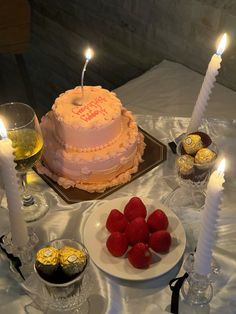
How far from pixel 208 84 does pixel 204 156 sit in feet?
0.78

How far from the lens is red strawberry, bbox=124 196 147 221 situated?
3.53 ft

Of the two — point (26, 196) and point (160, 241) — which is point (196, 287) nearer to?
point (160, 241)

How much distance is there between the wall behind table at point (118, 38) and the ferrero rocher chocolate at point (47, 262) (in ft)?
4.25

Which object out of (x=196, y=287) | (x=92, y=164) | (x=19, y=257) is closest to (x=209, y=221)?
(x=196, y=287)

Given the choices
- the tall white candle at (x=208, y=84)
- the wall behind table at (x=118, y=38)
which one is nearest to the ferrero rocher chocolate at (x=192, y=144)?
the tall white candle at (x=208, y=84)

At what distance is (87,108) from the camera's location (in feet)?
4.33

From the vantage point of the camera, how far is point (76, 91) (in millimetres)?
1402

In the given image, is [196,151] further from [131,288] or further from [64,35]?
[64,35]

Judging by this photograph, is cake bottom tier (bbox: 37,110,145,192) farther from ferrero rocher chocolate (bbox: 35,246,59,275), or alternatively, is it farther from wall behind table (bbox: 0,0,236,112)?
wall behind table (bbox: 0,0,236,112)

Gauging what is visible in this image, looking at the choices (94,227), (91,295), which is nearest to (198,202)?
(94,227)

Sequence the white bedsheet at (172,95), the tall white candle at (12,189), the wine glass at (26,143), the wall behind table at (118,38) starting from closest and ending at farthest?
the tall white candle at (12,189) < the wine glass at (26,143) < the white bedsheet at (172,95) < the wall behind table at (118,38)

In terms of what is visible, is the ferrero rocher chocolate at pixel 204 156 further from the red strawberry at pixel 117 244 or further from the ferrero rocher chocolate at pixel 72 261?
the ferrero rocher chocolate at pixel 72 261

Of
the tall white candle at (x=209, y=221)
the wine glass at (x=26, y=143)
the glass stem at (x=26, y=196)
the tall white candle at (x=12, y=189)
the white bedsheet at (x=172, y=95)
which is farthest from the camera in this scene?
the white bedsheet at (x=172, y=95)

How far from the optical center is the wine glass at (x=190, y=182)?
115cm
